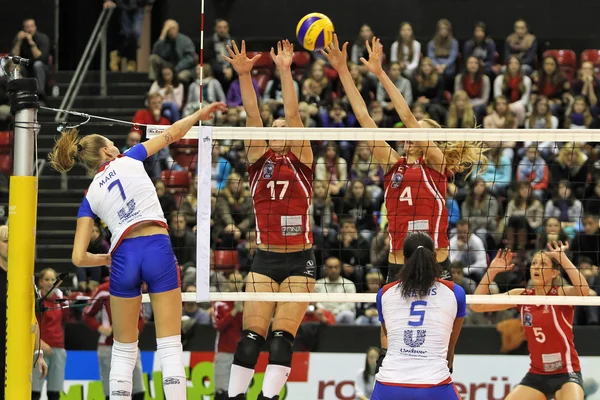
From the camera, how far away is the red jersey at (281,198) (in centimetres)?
937

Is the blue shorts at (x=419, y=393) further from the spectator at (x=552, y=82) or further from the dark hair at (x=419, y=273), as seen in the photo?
the spectator at (x=552, y=82)

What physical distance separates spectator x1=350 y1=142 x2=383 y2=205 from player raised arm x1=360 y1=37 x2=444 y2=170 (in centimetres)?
574

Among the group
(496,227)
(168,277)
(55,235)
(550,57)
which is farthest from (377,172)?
(168,277)

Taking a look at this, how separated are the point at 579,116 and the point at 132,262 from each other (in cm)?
1092

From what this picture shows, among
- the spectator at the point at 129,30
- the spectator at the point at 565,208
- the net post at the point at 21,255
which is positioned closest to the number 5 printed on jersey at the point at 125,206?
the net post at the point at 21,255

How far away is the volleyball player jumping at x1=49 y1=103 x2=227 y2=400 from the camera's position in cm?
788

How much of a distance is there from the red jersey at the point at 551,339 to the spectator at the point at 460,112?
671 cm

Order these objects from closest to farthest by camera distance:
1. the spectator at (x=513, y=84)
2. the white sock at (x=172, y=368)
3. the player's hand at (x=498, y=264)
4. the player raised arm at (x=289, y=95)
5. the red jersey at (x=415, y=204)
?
the white sock at (x=172, y=368) → the player raised arm at (x=289, y=95) → the red jersey at (x=415, y=204) → the player's hand at (x=498, y=264) → the spectator at (x=513, y=84)

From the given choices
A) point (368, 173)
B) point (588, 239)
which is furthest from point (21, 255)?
point (588, 239)

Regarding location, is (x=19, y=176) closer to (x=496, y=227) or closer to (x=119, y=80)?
(x=496, y=227)

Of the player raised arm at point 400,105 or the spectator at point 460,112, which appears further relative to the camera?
the spectator at point 460,112

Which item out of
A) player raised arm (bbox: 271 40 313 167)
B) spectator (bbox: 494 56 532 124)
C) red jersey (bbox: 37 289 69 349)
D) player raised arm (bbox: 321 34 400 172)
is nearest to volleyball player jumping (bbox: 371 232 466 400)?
player raised arm (bbox: 271 40 313 167)

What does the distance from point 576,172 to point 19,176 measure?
9898 mm

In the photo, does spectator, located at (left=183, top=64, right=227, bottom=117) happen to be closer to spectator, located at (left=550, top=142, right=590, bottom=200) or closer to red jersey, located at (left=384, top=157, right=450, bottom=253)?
spectator, located at (left=550, top=142, right=590, bottom=200)
